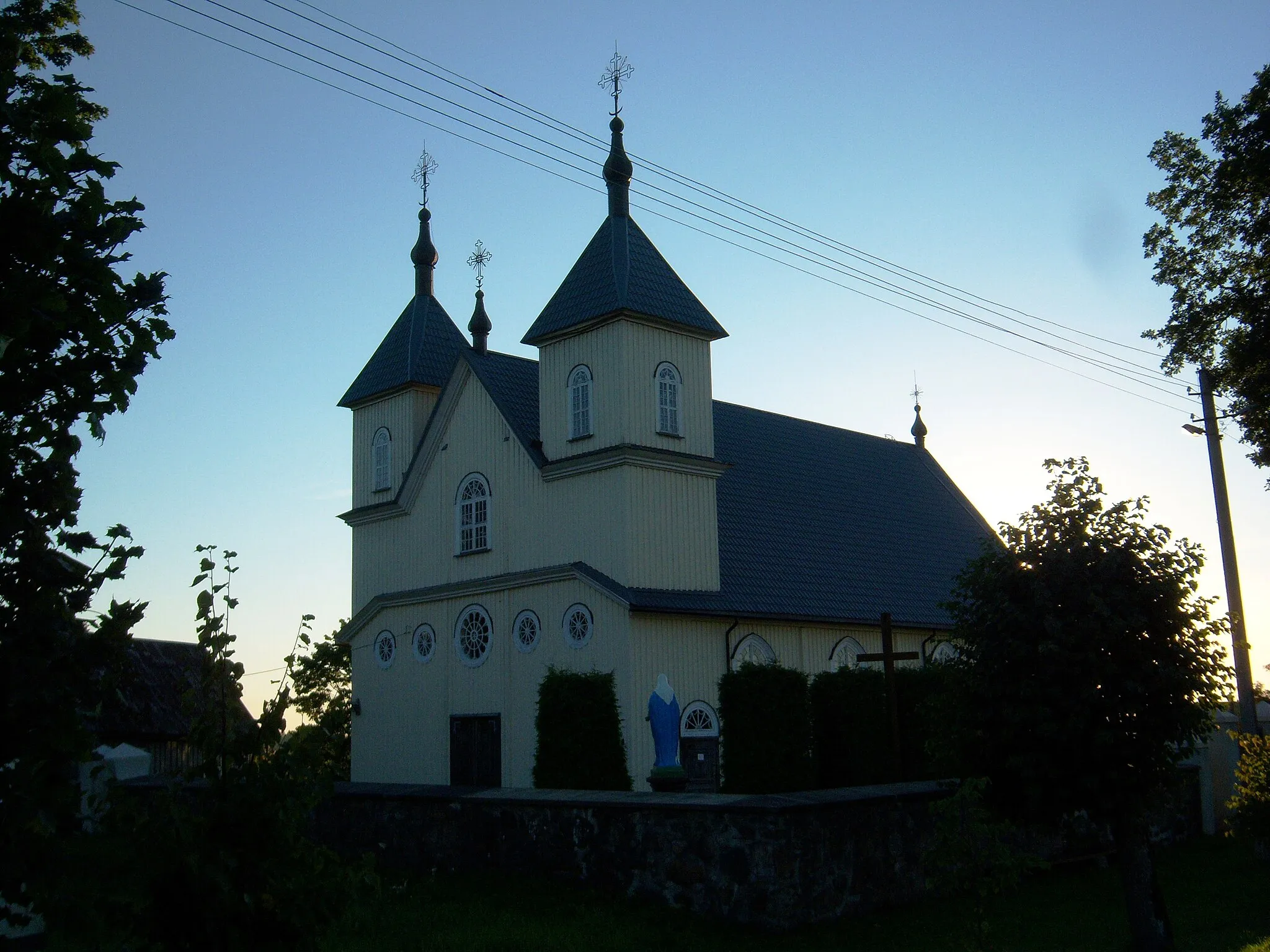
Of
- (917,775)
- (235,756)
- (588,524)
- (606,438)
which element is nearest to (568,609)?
(588,524)

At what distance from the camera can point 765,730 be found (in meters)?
22.2

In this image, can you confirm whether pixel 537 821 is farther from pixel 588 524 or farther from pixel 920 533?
pixel 920 533

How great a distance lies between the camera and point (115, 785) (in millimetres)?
6957

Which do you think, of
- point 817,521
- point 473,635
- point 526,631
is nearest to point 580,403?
point 526,631

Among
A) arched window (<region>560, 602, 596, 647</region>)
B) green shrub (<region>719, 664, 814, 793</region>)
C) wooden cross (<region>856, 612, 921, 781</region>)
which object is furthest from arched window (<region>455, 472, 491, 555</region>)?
wooden cross (<region>856, 612, 921, 781</region>)

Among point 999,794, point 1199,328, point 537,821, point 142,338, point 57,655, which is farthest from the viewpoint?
point 1199,328

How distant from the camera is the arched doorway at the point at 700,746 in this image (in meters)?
23.0

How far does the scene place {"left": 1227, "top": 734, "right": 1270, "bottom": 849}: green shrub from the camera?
15219 mm

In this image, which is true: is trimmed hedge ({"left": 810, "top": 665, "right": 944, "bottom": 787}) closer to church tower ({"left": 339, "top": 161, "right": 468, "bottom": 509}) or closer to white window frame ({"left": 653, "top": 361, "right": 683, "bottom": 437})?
white window frame ({"left": 653, "top": 361, "right": 683, "bottom": 437})

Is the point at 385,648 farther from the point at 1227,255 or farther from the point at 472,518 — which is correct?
the point at 1227,255

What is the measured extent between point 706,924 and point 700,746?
10030 millimetres

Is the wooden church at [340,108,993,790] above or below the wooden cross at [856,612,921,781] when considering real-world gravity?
above

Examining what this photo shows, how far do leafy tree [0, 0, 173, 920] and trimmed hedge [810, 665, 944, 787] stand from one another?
18986 mm

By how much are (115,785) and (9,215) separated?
10.4 feet
